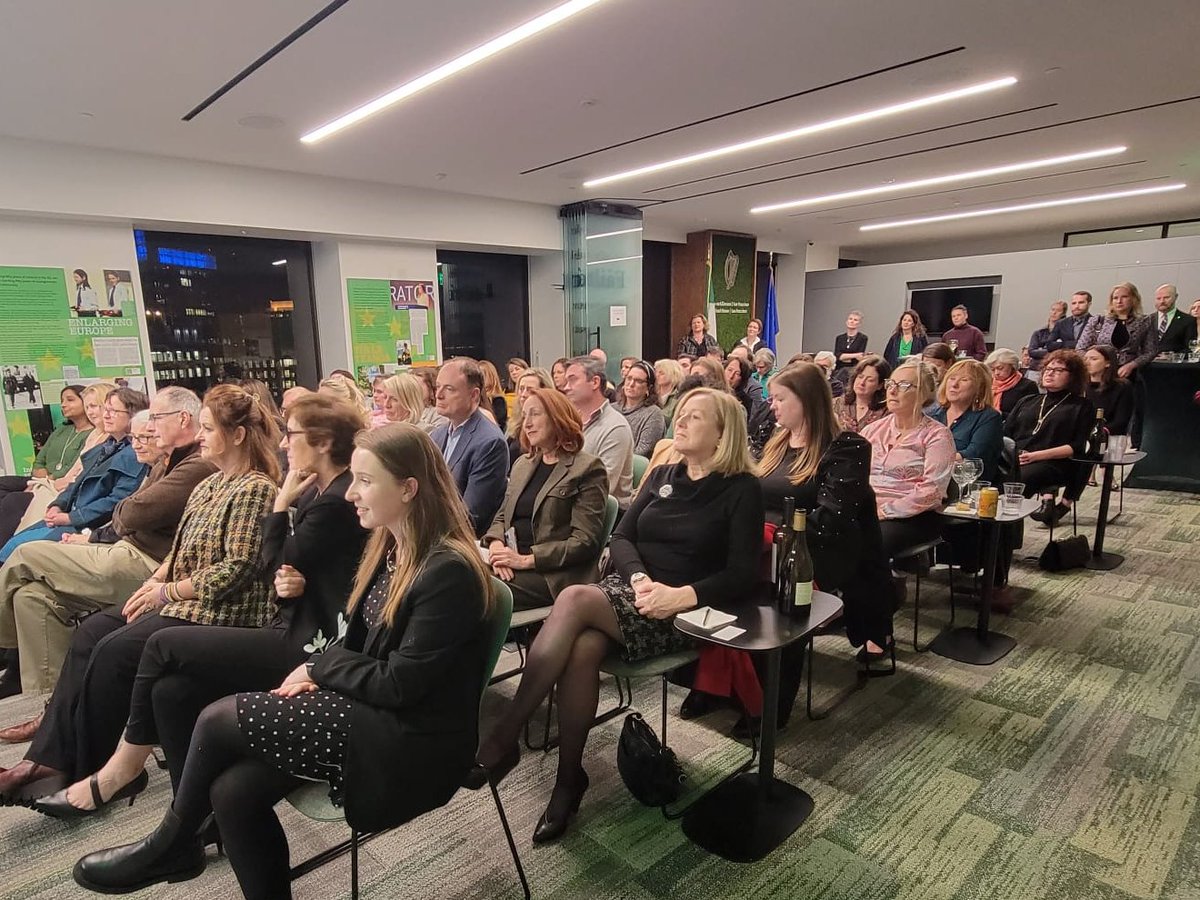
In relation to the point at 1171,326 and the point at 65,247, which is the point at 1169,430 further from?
the point at 65,247

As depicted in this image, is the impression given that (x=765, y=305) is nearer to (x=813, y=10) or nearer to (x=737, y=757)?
(x=813, y=10)

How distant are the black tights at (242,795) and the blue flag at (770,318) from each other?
1101 cm

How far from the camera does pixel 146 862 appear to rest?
1.61 meters

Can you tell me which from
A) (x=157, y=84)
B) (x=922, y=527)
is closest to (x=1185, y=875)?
(x=922, y=527)

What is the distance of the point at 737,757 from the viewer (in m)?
2.35

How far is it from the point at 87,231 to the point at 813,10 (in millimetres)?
5291

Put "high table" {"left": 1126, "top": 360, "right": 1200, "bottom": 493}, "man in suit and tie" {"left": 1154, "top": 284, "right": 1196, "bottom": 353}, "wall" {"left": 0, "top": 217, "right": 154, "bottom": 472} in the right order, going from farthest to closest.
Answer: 1. "man in suit and tie" {"left": 1154, "top": 284, "right": 1196, "bottom": 353}
2. "high table" {"left": 1126, "top": 360, "right": 1200, "bottom": 493}
3. "wall" {"left": 0, "top": 217, "right": 154, "bottom": 472}

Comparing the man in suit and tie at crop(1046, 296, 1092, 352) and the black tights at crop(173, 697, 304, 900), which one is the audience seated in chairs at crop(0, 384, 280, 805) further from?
the man in suit and tie at crop(1046, 296, 1092, 352)

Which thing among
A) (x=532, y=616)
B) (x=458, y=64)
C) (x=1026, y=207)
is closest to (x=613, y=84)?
(x=458, y=64)

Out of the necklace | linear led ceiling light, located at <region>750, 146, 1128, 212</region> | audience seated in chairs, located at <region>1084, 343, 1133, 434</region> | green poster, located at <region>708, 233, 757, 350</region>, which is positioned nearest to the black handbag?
the necklace

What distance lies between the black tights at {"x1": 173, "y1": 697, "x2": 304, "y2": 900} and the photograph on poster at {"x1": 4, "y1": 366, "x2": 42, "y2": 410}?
470cm

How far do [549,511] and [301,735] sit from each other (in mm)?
1212

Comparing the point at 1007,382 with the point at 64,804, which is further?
the point at 1007,382

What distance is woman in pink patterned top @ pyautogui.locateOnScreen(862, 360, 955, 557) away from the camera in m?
2.92
